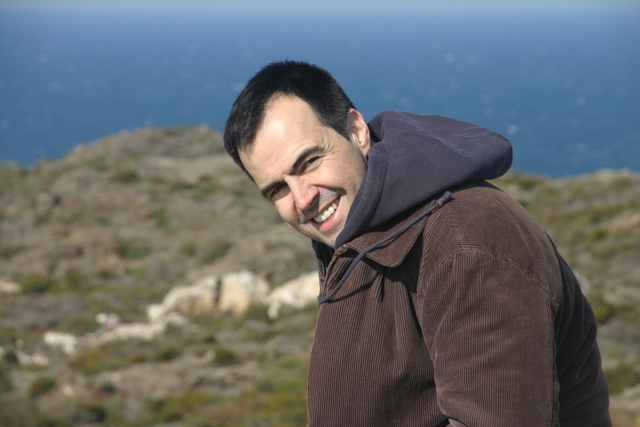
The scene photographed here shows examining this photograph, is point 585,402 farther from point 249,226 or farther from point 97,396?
point 249,226

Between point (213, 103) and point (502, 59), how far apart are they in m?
105

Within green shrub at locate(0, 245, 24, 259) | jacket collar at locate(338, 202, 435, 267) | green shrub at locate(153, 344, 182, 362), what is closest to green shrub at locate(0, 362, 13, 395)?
green shrub at locate(153, 344, 182, 362)

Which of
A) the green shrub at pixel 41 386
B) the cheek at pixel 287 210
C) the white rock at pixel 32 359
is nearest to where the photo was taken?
the cheek at pixel 287 210

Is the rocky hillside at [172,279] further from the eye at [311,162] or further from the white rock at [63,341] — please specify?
the eye at [311,162]

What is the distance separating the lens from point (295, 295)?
14430 millimetres

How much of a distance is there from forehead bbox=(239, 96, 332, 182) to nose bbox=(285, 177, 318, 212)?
5 centimetres

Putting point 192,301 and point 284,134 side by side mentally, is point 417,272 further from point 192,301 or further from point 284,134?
point 192,301

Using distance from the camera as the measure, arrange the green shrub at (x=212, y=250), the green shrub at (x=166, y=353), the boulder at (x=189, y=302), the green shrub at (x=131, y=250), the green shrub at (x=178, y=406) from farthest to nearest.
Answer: the green shrub at (x=131, y=250)
the green shrub at (x=212, y=250)
the boulder at (x=189, y=302)
the green shrub at (x=166, y=353)
the green shrub at (x=178, y=406)

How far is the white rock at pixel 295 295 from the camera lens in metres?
14.0

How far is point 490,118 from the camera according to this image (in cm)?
10619

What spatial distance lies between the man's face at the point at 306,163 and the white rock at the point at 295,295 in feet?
39.3

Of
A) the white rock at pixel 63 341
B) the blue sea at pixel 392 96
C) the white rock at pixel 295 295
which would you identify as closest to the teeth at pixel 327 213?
the white rock at pixel 295 295

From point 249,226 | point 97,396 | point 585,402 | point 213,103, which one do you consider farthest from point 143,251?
point 213,103

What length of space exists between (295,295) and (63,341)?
200 inches
